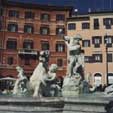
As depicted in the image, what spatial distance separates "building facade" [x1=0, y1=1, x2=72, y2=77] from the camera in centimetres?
6519

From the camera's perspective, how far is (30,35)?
Answer: 220 ft

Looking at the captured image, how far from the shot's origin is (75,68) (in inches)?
629

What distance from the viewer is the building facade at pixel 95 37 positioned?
6388 cm

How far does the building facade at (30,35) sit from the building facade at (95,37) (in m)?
2.78

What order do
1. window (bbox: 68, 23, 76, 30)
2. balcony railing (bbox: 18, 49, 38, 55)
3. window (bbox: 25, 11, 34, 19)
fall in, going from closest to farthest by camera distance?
balcony railing (bbox: 18, 49, 38, 55), window (bbox: 68, 23, 76, 30), window (bbox: 25, 11, 34, 19)

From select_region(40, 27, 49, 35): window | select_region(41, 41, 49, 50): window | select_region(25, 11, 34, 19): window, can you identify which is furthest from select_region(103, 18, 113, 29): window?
select_region(25, 11, 34, 19): window

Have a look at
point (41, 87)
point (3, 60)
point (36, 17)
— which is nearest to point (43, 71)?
point (41, 87)

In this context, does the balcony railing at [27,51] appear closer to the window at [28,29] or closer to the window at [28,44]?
the window at [28,44]

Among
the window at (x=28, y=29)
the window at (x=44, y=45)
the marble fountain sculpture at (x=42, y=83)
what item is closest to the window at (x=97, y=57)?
the window at (x=44, y=45)

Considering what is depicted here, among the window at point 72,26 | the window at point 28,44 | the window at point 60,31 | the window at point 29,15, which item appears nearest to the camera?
the window at point 28,44

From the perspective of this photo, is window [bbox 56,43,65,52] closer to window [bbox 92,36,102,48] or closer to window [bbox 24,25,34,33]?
window [bbox 24,25,34,33]

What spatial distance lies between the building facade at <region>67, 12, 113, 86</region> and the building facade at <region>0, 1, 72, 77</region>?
2.78 m

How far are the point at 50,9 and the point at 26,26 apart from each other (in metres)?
5.34

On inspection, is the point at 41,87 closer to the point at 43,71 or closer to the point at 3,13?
the point at 43,71
